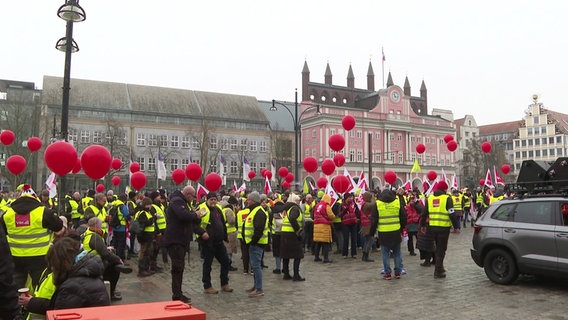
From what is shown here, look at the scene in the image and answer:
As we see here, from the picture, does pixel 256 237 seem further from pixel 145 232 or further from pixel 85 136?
pixel 85 136

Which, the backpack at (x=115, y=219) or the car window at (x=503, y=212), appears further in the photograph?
the backpack at (x=115, y=219)

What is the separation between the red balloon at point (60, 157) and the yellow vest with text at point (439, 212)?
25.5ft

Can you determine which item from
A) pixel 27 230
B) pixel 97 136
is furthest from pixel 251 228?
pixel 97 136

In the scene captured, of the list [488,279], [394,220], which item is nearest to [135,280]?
[394,220]

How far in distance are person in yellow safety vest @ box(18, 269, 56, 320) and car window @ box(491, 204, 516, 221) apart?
8.26 meters

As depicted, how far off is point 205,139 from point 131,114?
1587cm

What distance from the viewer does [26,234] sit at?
23.4 feet

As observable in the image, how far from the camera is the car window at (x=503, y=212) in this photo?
9438 mm

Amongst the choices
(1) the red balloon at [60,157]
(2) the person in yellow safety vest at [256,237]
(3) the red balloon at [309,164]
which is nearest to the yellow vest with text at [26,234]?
(1) the red balloon at [60,157]

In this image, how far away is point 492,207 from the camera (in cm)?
984

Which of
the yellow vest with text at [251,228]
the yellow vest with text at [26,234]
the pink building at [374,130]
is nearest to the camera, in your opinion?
the yellow vest with text at [26,234]

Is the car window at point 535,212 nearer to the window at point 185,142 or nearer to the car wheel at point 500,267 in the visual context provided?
the car wheel at point 500,267

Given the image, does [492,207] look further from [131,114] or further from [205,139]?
[131,114]

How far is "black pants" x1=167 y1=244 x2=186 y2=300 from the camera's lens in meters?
8.30
